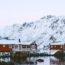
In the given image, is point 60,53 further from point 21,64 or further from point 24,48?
point 21,64

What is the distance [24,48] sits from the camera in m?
90.1

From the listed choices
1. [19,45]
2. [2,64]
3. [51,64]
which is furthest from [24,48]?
[2,64]

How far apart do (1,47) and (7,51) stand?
1927 millimetres

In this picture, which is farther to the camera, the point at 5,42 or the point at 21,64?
the point at 5,42

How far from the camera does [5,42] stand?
90000 mm

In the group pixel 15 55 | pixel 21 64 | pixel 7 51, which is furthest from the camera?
pixel 7 51

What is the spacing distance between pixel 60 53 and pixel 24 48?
31.5ft

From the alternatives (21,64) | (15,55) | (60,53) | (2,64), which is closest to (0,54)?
(15,55)

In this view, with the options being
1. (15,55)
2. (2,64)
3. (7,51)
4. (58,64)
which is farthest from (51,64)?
(7,51)

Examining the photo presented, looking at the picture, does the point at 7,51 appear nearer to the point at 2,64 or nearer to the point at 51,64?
the point at 51,64

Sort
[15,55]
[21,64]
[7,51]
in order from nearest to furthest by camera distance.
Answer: [21,64] → [15,55] → [7,51]

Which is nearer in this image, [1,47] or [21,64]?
[21,64]

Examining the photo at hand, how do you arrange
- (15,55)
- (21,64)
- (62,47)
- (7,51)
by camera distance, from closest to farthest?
(21,64)
(15,55)
(7,51)
(62,47)

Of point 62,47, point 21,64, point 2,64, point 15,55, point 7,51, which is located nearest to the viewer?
point 2,64
